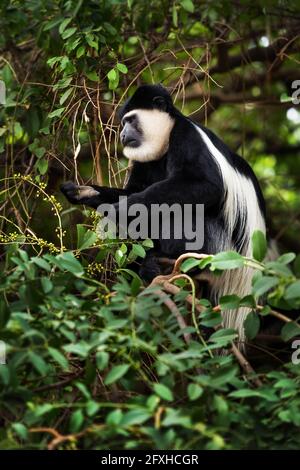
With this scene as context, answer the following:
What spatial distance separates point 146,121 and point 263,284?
1720 mm

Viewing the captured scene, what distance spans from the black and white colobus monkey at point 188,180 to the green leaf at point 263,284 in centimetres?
130

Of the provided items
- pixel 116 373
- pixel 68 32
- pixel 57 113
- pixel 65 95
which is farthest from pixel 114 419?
pixel 68 32

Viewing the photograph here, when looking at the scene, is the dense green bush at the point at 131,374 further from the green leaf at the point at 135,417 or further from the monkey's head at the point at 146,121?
the monkey's head at the point at 146,121

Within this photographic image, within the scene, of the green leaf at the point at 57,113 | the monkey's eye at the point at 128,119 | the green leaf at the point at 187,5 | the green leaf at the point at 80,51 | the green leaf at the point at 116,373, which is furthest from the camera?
the monkey's eye at the point at 128,119

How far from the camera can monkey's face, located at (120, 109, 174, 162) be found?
3793 mm

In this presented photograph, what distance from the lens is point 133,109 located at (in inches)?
150

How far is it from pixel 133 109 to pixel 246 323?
1.65 m

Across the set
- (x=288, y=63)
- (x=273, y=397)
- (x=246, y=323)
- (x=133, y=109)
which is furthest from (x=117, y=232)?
(x=288, y=63)

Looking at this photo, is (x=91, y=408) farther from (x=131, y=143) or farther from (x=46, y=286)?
(x=131, y=143)

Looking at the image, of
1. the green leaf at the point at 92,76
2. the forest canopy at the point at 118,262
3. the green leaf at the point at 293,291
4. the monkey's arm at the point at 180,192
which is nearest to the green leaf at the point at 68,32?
the forest canopy at the point at 118,262

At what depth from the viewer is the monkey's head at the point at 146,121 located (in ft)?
12.3

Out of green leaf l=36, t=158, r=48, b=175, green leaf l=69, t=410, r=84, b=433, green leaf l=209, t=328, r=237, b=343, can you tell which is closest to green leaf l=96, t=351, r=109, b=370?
green leaf l=69, t=410, r=84, b=433

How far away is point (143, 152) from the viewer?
383 cm
